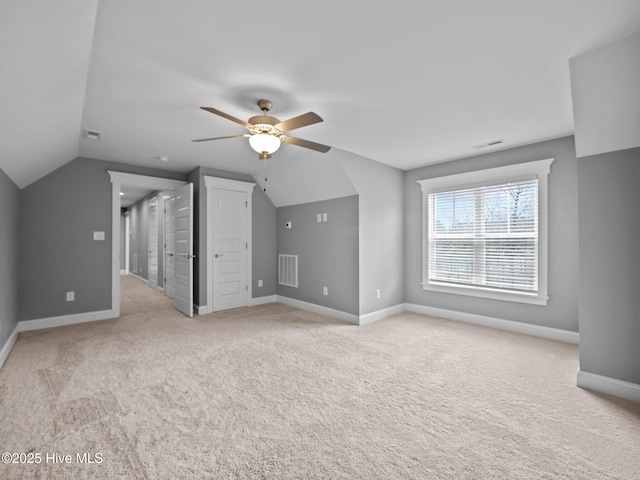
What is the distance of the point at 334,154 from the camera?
13.1 ft

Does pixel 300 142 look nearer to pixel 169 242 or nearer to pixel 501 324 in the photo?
pixel 501 324

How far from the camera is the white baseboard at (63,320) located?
3.83 m

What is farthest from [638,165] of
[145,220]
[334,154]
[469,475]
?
[145,220]

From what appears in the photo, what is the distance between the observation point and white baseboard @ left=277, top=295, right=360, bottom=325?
4.38 m

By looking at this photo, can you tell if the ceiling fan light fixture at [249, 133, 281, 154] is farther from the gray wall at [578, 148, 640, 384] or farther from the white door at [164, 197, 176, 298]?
the white door at [164, 197, 176, 298]

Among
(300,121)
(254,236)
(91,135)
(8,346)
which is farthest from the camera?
(254,236)

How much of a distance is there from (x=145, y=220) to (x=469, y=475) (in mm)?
8963

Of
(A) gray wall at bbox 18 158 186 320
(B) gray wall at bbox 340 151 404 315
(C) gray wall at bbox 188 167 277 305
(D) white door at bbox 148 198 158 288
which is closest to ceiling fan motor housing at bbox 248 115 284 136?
(B) gray wall at bbox 340 151 404 315

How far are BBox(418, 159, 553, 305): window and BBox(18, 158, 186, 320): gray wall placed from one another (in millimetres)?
4999

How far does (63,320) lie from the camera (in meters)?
4.06

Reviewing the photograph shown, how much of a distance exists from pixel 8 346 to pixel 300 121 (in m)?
3.80

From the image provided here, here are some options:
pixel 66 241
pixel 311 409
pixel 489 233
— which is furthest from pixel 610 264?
pixel 66 241

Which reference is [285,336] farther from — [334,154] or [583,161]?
[583,161]

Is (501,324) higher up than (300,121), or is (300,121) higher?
(300,121)
